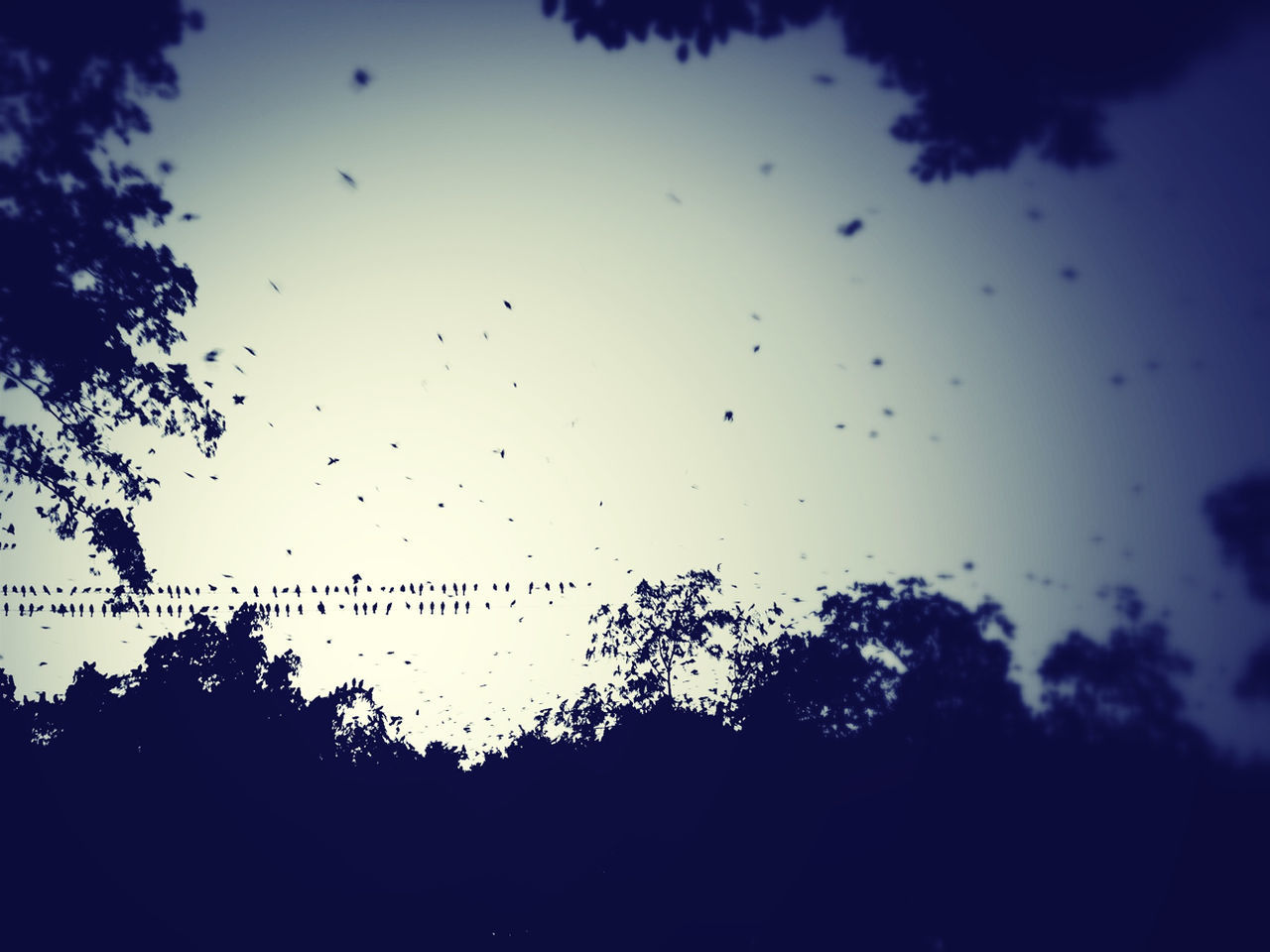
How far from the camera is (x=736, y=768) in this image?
24.1 metres

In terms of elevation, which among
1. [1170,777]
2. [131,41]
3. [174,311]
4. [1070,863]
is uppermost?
[131,41]

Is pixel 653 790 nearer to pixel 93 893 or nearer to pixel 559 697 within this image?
pixel 559 697

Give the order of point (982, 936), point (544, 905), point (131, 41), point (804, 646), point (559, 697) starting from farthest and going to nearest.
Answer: point (559, 697)
point (804, 646)
point (544, 905)
point (982, 936)
point (131, 41)

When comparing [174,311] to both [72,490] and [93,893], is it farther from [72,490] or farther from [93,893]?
[93,893]

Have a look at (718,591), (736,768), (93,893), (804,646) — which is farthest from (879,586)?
(93,893)

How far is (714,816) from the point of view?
75.3 feet

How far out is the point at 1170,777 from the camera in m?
24.1

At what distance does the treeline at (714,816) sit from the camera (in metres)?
20.5

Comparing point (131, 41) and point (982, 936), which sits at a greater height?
point (131, 41)

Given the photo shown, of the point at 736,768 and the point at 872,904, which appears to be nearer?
the point at 872,904

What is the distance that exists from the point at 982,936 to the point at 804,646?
1116cm

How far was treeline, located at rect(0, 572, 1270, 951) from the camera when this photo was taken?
2045 cm

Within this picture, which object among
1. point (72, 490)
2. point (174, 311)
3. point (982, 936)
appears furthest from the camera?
point (982, 936)

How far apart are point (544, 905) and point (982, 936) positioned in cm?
1522
